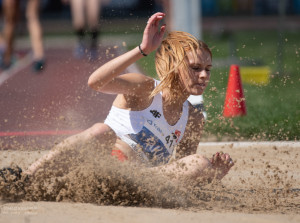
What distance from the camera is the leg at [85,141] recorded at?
393 centimetres

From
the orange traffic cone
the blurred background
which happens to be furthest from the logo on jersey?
the orange traffic cone

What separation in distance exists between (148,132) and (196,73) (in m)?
0.52

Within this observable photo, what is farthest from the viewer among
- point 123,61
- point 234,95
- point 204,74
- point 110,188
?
point 234,95

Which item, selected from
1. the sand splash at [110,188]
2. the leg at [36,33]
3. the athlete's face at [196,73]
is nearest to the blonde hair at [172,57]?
the athlete's face at [196,73]

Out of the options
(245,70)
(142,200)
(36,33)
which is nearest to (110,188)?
(142,200)

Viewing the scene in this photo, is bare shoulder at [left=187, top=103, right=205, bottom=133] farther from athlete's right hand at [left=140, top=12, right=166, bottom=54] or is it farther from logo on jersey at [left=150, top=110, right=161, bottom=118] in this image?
athlete's right hand at [left=140, top=12, right=166, bottom=54]

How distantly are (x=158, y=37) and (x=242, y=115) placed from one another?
3167 mm

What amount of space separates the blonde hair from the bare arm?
0.97 feet

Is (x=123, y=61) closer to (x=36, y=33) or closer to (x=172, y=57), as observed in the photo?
(x=172, y=57)

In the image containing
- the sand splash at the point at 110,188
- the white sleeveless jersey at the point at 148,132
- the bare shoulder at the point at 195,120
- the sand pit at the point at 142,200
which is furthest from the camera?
the bare shoulder at the point at 195,120

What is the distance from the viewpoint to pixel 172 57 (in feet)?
13.4

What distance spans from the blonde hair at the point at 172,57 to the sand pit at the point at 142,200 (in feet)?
2.13

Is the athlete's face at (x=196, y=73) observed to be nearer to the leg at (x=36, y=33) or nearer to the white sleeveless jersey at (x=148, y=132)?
the white sleeveless jersey at (x=148, y=132)

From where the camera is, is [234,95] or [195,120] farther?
[234,95]
